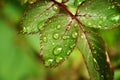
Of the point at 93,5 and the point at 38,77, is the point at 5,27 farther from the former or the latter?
the point at 93,5

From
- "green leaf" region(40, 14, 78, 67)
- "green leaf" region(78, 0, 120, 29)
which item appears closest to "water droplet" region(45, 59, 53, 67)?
"green leaf" region(40, 14, 78, 67)

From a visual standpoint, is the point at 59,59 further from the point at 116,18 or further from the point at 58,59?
the point at 116,18

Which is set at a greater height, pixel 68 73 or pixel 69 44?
pixel 69 44

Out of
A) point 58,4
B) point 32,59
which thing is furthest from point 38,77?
point 58,4

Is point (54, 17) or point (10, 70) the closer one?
point (54, 17)

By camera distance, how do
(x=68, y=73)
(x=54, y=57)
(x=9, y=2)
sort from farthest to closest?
(x=68, y=73), (x=9, y=2), (x=54, y=57)

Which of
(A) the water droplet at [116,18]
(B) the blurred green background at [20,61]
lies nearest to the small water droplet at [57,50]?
(A) the water droplet at [116,18]
